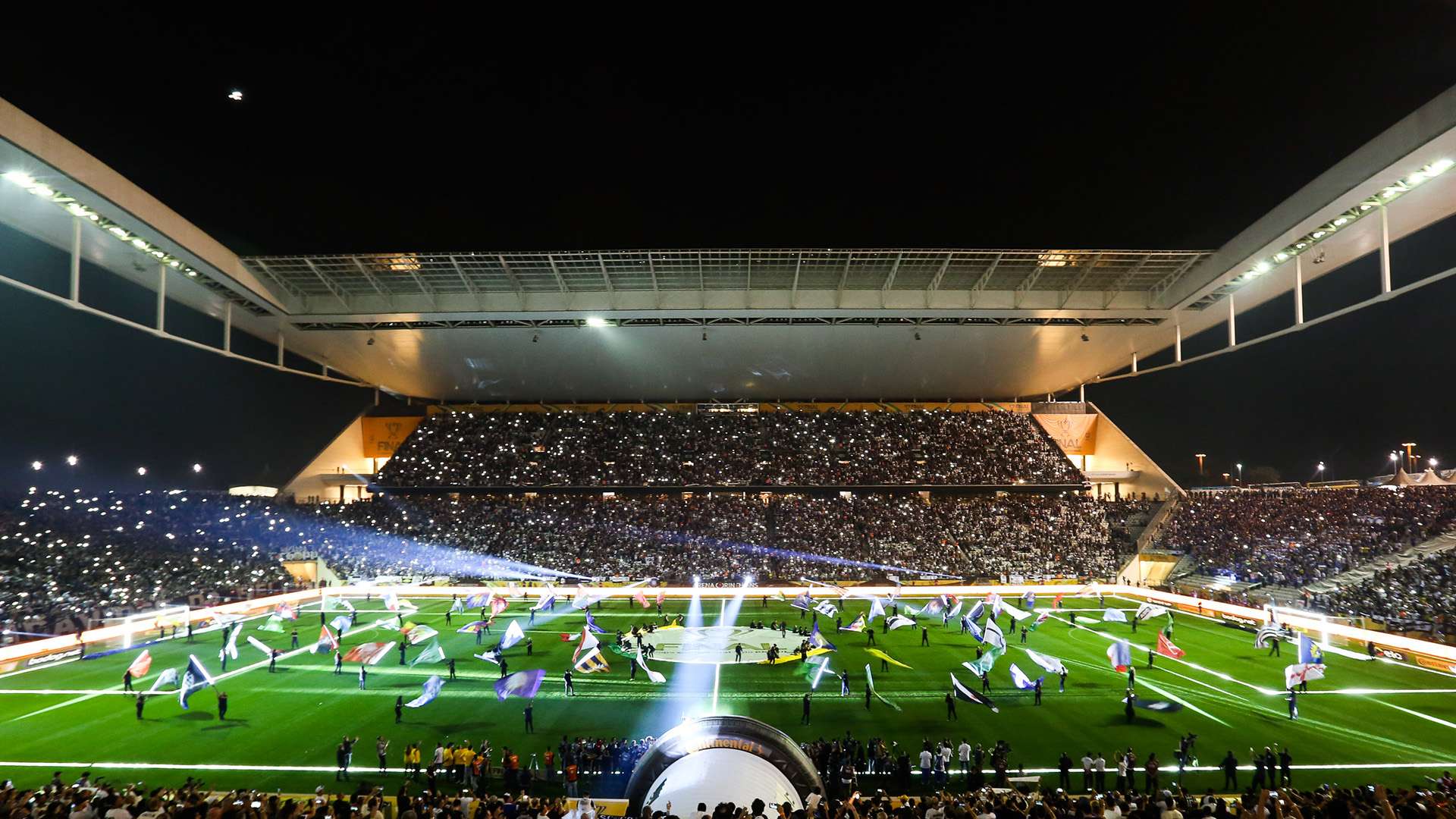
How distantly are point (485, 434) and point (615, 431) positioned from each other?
11.9 metres

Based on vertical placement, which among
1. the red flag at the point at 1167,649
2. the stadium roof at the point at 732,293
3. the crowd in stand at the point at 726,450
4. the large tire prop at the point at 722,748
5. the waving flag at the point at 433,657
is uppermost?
the stadium roof at the point at 732,293

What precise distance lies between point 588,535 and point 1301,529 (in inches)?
1942

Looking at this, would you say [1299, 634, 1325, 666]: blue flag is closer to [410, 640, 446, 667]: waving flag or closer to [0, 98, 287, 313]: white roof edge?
[410, 640, 446, 667]: waving flag

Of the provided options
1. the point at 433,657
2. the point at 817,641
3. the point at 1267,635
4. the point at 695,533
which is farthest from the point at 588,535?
the point at 1267,635

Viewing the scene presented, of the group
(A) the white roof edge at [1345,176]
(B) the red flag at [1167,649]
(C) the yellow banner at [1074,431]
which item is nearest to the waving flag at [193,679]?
(B) the red flag at [1167,649]

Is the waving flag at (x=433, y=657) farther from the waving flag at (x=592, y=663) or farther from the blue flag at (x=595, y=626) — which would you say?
the blue flag at (x=595, y=626)

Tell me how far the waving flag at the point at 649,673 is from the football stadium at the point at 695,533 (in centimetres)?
42

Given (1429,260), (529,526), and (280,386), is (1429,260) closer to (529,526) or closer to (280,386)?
(529,526)

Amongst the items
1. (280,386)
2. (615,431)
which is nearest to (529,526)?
(615,431)

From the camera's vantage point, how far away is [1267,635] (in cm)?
3359

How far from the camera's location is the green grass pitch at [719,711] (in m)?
19.7

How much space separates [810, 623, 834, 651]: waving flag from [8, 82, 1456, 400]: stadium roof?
16.0 meters

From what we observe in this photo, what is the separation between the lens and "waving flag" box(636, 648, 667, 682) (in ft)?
85.3

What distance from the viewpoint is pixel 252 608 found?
44.8 metres
